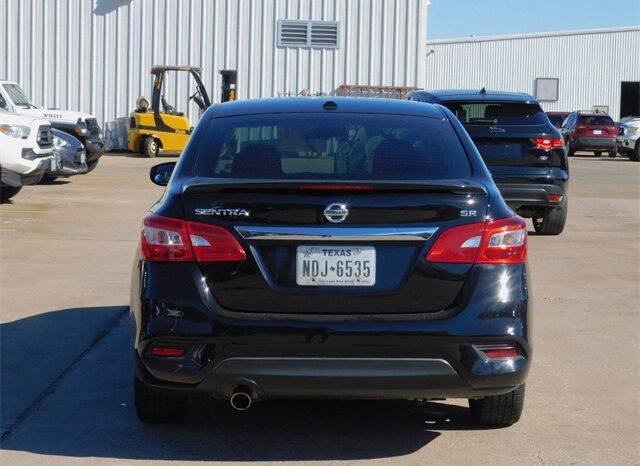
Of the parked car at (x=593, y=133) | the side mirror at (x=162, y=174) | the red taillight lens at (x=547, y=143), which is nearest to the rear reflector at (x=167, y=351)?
the side mirror at (x=162, y=174)

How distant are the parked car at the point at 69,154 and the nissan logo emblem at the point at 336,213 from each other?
1571 cm

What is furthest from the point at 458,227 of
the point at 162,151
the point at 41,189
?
the point at 162,151

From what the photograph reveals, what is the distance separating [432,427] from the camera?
5.74 m

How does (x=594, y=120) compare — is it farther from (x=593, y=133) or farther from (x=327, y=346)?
(x=327, y=346)

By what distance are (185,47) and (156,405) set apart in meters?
29.9

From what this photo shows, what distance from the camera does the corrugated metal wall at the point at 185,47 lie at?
34.5 m

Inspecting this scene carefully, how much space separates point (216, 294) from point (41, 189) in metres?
15.5

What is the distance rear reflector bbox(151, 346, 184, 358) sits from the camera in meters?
4.89

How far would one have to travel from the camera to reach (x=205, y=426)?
5699 mm

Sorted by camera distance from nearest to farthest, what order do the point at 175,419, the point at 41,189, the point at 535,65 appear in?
1. the point at 175,419
2. the point at 41,189
3. the point at 535,65

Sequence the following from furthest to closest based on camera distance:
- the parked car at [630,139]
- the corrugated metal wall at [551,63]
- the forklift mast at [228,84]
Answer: the corrugated metal wall at [551,63], the parked car at [630,139], the forklift mast at [228,84]

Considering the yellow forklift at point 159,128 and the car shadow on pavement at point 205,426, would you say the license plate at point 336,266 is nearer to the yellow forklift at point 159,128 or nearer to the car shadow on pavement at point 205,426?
the car shadow on pavement at point 205,426

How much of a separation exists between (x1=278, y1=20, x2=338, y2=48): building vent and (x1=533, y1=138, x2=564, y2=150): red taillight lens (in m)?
22.1

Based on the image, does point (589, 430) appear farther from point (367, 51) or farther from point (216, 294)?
→ point (367, 51)
